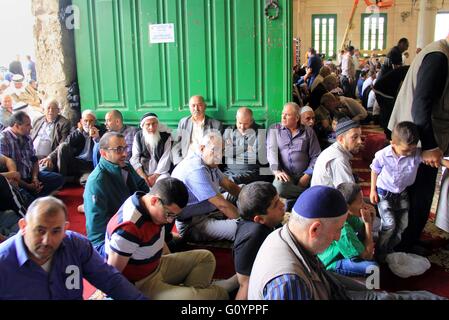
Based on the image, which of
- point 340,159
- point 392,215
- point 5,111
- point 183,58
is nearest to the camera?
point 340,159

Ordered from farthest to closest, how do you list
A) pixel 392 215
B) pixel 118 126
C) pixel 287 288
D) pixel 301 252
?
1. pixel 118 126
2. pixel 392 215
3. pixel 301 252
4. pixel 287 288

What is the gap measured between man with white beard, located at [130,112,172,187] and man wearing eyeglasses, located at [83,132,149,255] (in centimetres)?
143

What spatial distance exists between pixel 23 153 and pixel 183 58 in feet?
6.37

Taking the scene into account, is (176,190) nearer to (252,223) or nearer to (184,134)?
(252,223)

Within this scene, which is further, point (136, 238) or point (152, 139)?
point (152, 139)

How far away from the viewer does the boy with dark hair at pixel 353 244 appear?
2.42 m

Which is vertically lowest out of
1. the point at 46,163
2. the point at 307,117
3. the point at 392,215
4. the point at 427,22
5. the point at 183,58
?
the point at 392,215

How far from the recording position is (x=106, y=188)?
2.64m

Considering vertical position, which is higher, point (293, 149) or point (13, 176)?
point (293, 149)

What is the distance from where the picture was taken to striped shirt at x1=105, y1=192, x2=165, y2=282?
203 centimetres

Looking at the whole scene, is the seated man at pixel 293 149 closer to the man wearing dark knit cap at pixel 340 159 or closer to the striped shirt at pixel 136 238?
the man wearing dark knit cap at pixel 340 159

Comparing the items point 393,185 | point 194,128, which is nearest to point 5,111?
point 194,128

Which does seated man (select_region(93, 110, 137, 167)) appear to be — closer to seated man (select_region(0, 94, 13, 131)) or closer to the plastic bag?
seated man (select_region(0, 94, 13, 131))
